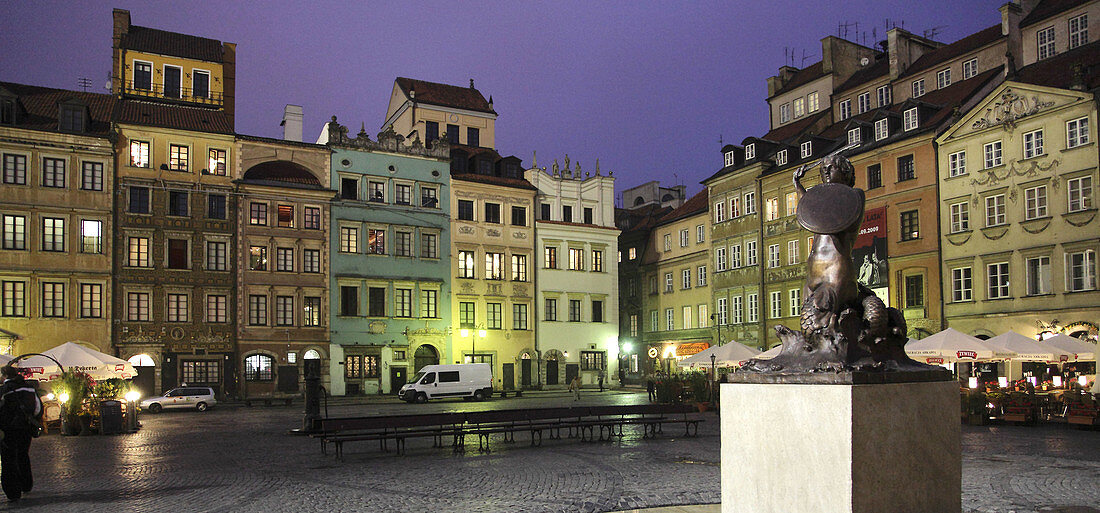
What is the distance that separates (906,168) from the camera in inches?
1512

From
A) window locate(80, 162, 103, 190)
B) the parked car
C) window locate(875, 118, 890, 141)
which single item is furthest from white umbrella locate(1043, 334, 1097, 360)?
window locate(80, 162, 103, 190)

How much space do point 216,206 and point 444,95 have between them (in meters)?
18.2

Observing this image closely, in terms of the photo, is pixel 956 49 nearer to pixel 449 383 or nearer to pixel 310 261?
pixel 449 383

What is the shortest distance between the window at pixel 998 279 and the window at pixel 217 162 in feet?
114

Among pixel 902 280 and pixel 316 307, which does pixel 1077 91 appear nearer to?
pixel 902 280

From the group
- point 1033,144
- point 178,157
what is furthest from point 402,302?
point 1033,144

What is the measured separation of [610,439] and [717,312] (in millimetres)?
32339

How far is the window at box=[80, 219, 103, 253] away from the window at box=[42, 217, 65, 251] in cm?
80

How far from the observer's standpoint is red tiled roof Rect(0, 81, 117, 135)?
1608 inches

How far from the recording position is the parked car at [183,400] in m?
35.9

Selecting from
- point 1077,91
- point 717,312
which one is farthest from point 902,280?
point 717,312

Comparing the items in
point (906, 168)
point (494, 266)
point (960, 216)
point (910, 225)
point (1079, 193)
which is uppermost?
point (906, 168)

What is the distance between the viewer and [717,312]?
165ft

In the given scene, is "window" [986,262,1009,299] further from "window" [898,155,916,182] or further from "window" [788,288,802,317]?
"window" [788,288,802,317]
